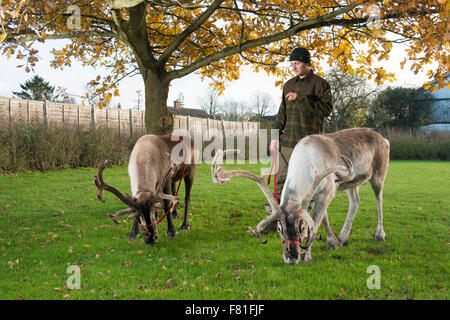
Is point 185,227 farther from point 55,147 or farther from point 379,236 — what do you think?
point 55,147

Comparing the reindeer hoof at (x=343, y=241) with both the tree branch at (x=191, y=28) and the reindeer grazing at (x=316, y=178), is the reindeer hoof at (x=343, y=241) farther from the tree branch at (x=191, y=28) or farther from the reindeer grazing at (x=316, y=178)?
the tree branch at (x=191, y=28)

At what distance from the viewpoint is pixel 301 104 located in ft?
19.1

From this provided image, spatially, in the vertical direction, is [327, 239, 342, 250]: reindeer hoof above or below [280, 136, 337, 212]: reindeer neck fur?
below

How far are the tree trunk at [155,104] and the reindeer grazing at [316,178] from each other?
4538 mm

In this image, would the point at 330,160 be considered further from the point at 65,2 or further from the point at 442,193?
the point at 442,193

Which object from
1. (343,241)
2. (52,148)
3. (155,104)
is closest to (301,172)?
(343,241)

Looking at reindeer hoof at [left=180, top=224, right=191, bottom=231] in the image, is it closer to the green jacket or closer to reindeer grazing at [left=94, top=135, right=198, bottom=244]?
reindeer grazing at [left=94, top=135, right=198, bottom=244]

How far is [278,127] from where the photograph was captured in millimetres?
6344

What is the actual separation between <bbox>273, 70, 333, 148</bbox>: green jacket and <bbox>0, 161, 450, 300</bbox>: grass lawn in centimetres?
182

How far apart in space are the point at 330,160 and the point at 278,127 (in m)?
1.51

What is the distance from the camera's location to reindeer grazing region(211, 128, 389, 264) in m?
4.36

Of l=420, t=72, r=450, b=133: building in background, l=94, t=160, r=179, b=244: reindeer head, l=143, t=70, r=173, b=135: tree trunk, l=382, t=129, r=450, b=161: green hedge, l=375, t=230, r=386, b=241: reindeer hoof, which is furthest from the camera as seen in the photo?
l=420, t=72, r=450, b=133: building in background

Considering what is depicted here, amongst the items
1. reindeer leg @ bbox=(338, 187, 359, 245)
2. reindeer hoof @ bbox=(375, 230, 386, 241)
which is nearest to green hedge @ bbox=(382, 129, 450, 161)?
reindeer hoof @ bbox=(375, 230, 386, 241)

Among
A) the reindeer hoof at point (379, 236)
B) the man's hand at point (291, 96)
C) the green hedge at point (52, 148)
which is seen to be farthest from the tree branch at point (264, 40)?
the green hedge at point (52, 148)
